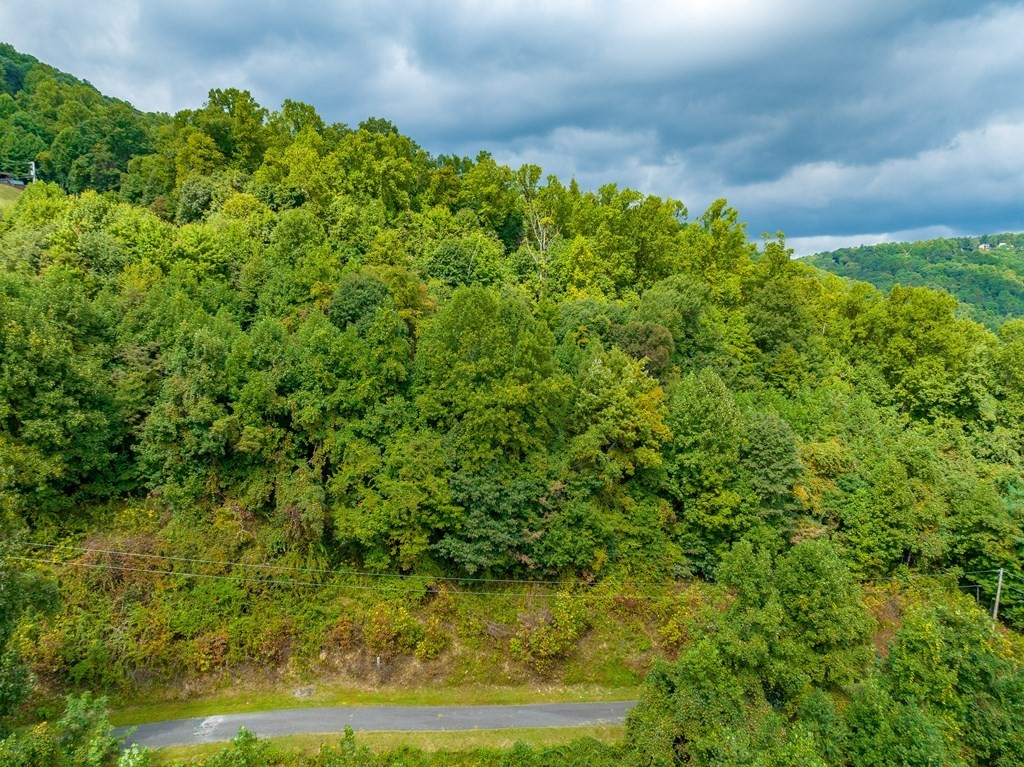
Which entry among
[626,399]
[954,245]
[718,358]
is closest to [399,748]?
[626,399]

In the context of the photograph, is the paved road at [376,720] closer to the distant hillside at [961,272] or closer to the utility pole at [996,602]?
the utility pole at [996,602]

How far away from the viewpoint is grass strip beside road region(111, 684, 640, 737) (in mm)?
20438

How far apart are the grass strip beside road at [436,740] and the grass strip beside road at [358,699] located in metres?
1.61

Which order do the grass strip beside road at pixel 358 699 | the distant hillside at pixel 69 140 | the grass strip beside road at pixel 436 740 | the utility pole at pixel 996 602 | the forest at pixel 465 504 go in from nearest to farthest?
the forest at pixel 465 504, the grass strip beside road at pixel 436 740, the grass strip beside road at pixel 358 699, the utility pole at pixel 996 602, the distant hillside at pixel 69 140

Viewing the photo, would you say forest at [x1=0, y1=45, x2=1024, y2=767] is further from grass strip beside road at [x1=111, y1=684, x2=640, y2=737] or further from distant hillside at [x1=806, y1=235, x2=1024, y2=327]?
distant hillside at [x1=806, y1=235, x2=1024, y2=327]

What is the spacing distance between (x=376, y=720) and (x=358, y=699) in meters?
1.47

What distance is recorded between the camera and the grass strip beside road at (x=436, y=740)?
1881 centimetres

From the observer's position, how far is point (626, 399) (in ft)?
88.2

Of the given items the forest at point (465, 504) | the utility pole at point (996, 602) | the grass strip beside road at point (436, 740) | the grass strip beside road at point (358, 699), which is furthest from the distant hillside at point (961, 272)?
the grass strip beside road at point (436, 740)

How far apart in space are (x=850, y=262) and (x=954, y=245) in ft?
142

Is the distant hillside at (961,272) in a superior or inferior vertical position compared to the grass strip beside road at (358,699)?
superior

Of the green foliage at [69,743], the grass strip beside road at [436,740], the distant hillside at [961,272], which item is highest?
the distant hillside at [961,272]

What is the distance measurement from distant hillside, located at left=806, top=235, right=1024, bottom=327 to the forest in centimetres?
9770

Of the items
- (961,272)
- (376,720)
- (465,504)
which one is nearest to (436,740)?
(376,720)
